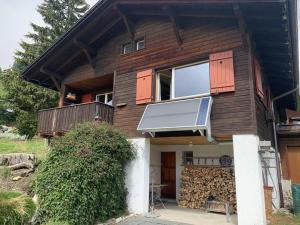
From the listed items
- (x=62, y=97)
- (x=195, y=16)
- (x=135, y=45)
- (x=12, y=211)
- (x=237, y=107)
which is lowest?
(x=12, y=211)

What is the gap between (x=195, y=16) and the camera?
29.7ft

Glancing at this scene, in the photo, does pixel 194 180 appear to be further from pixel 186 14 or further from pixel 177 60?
pixel 186 14

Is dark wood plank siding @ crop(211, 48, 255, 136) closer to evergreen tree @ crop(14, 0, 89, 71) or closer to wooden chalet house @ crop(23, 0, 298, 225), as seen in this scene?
wooden chalet house @ crop(23, 0, 298, 225)

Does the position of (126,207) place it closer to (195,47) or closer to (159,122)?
(159,122)

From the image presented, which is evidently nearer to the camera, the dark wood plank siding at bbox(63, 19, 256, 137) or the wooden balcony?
the dark wood plank siding at bbox(63, 19, 256, 137)

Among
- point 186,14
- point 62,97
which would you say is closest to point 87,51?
point 62,97

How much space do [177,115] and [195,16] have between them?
3.74 metres

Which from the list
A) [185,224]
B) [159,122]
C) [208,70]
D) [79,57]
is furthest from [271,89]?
[79,57]

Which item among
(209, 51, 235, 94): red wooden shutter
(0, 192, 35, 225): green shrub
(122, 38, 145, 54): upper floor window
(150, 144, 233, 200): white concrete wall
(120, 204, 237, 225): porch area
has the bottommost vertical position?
(120, 204, 237, 225): porch area

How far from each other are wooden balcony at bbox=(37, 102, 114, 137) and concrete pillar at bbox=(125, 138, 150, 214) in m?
1.84

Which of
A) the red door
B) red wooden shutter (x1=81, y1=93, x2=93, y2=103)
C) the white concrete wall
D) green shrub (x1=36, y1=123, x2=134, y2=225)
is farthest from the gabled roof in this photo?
the red door

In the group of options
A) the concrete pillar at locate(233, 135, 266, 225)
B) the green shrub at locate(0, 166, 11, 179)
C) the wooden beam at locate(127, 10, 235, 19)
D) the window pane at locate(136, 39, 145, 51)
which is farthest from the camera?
the window pane at locate(136, 39, 145, 51)

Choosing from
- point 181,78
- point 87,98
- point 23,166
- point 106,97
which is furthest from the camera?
point 87,98

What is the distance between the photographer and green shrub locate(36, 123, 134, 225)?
7.31m
